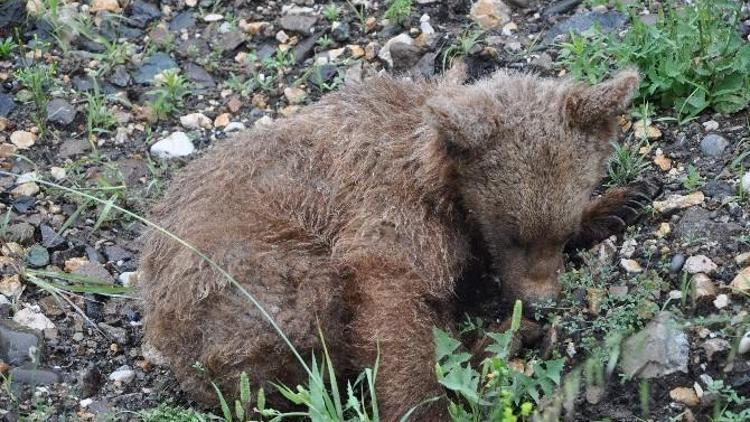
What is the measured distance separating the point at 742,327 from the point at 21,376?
3.60 metres

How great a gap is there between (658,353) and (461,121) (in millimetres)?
1439

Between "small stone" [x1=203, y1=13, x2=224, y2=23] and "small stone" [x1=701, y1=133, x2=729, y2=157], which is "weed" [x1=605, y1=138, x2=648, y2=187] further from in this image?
"small stone" [x1=203, y1=13, x2=224, y2=23]

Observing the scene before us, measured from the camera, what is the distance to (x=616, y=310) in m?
5.93

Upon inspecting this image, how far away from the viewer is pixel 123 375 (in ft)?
21.0

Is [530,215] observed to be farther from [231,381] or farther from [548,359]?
[231,381]

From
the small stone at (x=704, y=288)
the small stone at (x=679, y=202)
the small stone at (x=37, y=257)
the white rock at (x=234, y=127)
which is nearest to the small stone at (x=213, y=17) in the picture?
the white rock at (x=234, y=127)

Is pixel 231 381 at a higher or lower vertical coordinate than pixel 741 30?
lower

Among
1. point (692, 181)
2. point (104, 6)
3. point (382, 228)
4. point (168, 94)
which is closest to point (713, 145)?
point (692, 181)

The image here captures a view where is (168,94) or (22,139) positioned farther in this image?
(168,94)

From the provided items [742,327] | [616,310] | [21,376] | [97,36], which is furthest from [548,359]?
[97,36]

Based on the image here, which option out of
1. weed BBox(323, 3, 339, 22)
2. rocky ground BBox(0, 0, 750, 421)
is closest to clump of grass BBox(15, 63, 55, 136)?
rocky ground BBox(0, 0, 750, 421)

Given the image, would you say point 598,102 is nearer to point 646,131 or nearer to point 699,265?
point 699,265

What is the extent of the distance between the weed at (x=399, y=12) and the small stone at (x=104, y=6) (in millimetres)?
2134

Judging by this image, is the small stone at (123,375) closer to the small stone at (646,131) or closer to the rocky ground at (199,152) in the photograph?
the rocky ground at (199,152)
